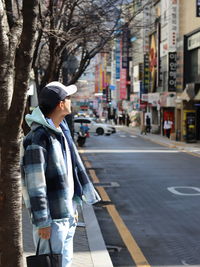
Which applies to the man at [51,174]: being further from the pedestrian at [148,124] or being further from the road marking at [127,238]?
the pedestrian at [148,124]

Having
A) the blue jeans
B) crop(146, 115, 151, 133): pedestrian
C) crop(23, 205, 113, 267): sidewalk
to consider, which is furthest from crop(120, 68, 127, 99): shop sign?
the blue jeans

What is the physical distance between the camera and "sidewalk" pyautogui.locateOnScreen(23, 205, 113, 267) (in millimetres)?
6141

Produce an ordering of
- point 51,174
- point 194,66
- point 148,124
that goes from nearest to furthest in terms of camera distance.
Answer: point 51,174 < point 194,66 < point 148,124

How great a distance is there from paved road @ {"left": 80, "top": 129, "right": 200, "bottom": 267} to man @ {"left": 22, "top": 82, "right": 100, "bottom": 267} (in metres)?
2.82

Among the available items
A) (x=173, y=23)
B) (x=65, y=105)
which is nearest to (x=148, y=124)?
(x=173, y=23)

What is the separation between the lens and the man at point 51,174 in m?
3.71

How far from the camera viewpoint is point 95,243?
23.1 ft

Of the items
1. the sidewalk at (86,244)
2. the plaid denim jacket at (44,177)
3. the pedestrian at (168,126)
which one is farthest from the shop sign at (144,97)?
the plaid denim jacket at (44,177)

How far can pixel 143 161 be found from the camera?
66.9ft

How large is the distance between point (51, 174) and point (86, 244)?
3.43 m

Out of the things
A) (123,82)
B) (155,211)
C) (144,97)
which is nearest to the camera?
(155,211)

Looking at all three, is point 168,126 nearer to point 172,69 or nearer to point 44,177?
point 172,69

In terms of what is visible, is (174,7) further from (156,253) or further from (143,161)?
(156,253)

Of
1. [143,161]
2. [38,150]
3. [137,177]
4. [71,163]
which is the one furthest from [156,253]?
[143,161]
